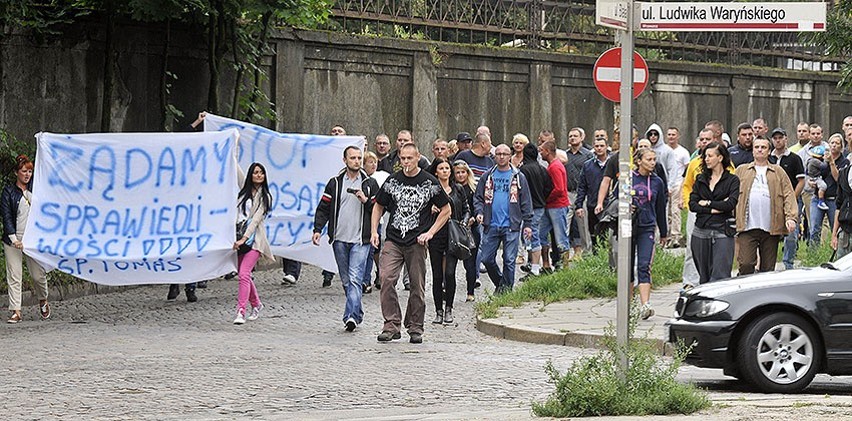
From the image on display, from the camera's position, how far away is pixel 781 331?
11.7 meters

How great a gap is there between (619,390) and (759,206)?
610cm

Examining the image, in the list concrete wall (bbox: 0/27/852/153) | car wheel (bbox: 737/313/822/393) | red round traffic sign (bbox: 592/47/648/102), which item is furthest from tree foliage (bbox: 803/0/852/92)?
car wheel (bbox: 737/313/822/393)

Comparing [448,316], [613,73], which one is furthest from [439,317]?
[613,73]

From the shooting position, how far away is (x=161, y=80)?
885 inches

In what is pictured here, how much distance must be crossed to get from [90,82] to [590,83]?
1089 cm

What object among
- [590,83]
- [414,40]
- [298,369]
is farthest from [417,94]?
[298,369]

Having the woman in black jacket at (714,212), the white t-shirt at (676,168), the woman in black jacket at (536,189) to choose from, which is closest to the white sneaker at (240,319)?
the woman in black jacket at (714,212)

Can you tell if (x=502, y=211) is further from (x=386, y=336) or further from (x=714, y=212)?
(x=386, y=336)

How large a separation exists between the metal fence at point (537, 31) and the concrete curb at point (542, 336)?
10.2m

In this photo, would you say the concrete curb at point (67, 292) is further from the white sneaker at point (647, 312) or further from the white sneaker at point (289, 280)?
the white sneaker at point (647, 312)

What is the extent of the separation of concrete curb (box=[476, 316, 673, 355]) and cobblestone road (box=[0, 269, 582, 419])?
171 mm

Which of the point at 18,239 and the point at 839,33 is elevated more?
the point at 839,33

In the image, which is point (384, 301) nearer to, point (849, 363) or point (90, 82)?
point (849, 363)

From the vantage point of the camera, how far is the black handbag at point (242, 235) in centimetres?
1686
